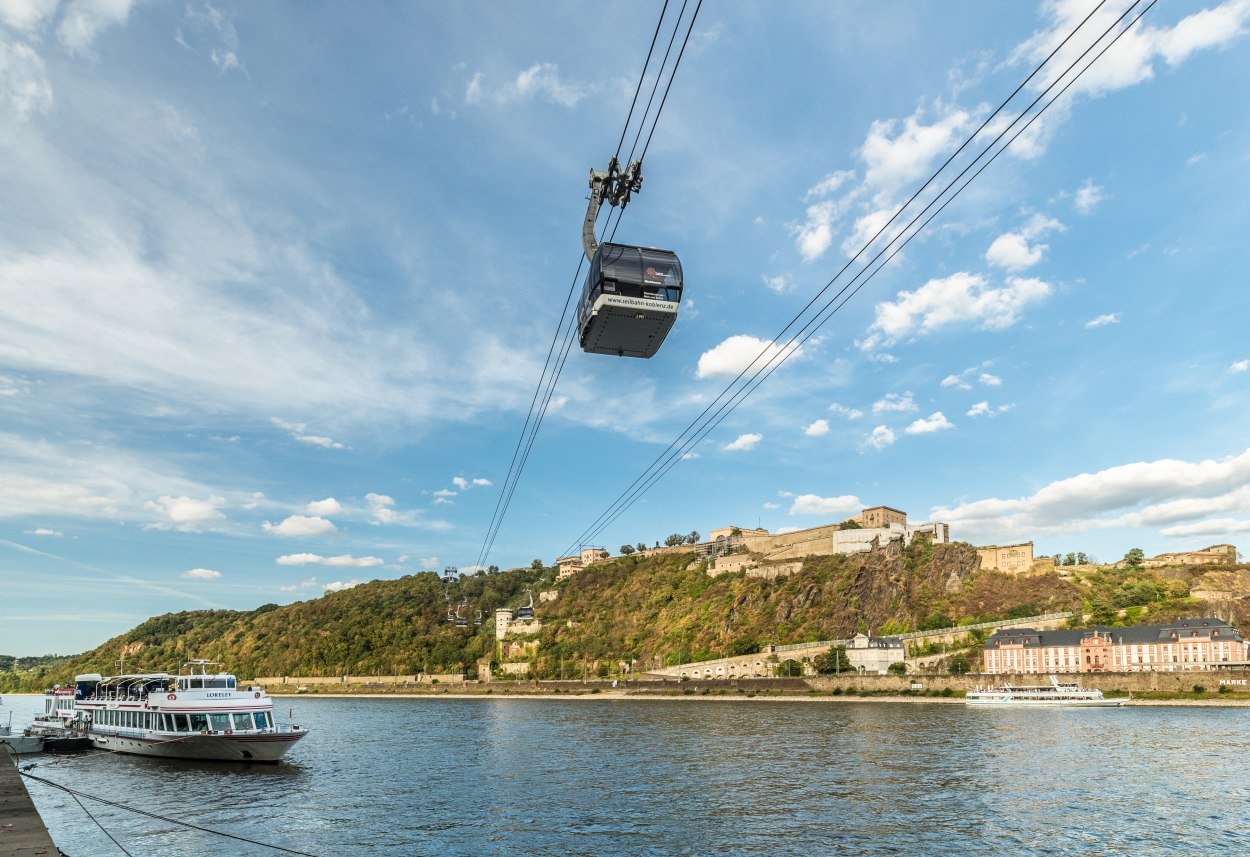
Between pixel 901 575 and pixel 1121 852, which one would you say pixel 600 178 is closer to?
pixel 1121 852

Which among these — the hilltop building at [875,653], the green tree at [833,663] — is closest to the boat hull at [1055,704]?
the hilltop building at [875,653]

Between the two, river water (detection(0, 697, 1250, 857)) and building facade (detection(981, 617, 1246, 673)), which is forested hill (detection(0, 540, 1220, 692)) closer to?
building facade (detection(981, 617, 1246, 673))

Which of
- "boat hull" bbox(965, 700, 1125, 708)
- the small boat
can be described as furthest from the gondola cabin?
"boat hull" bbox(965, 700, 1125, 708)

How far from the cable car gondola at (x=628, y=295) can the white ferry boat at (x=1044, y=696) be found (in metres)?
91.7

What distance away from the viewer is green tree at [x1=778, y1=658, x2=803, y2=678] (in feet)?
409

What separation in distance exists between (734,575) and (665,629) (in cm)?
2237

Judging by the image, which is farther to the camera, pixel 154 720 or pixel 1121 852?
pixel 154 720

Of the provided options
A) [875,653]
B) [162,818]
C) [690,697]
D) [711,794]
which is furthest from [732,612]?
[162,818]

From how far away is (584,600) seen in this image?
631 feet

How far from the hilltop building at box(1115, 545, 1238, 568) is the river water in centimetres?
10208

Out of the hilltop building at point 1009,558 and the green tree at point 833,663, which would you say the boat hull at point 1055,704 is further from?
the hilltop building at point 1009,558

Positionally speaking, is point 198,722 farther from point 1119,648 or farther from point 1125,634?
point 1125,634

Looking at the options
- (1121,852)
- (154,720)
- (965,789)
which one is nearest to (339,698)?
(154,720)

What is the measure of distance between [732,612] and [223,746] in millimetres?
122566
